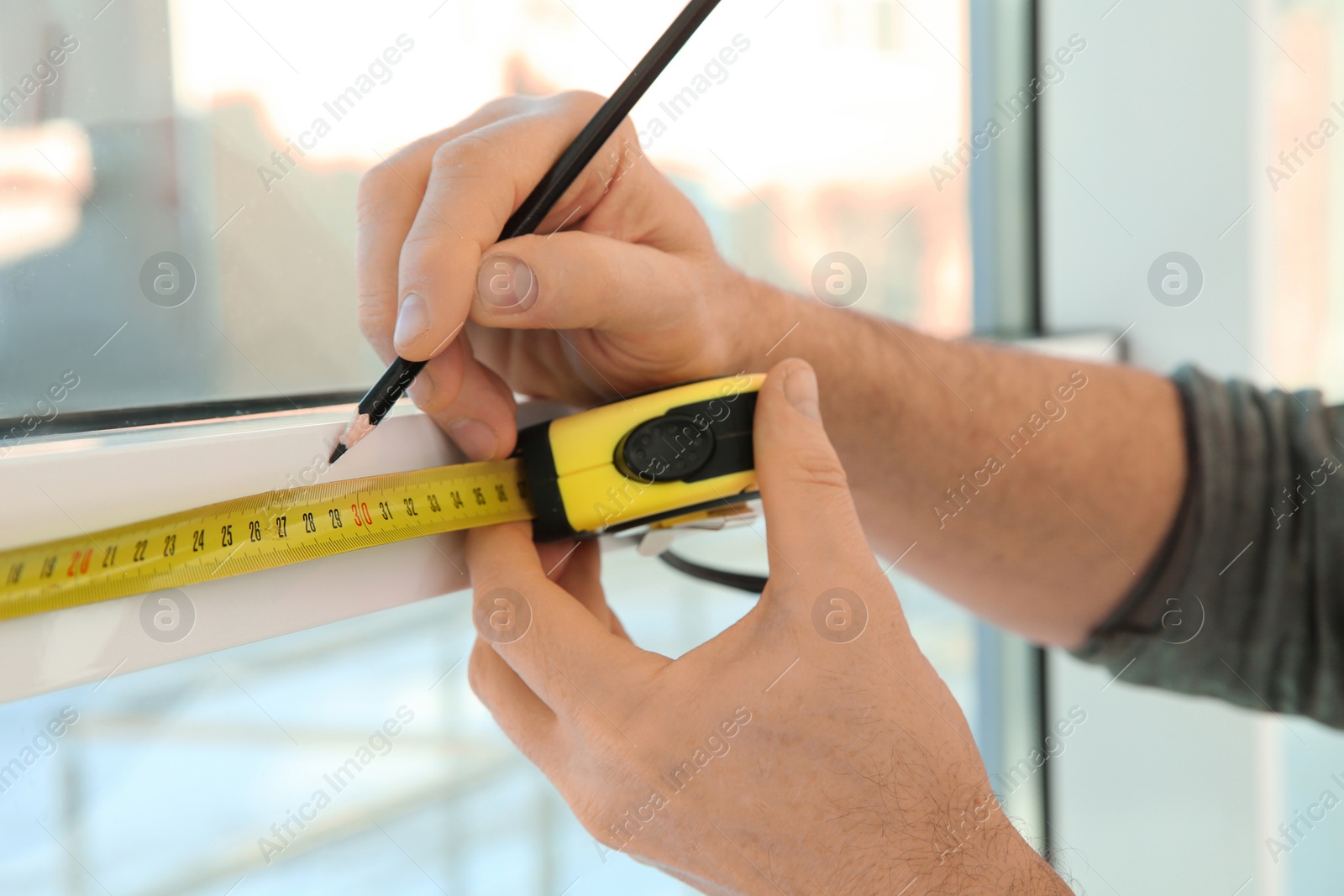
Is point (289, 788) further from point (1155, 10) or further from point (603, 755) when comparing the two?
point (1155, 10)

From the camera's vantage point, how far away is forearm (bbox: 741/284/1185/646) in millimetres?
804

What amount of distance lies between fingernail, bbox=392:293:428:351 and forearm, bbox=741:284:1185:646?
42cm

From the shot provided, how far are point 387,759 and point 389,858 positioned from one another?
3.4 inches

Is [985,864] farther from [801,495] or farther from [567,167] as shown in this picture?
[567,167]

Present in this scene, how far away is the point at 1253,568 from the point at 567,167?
0.82 m

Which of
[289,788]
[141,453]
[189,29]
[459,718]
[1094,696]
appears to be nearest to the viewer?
[141,453]

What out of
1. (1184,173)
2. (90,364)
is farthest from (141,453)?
(1184,173)

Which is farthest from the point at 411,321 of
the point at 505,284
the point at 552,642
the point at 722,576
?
the point at 722,576

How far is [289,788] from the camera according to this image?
0.64 m

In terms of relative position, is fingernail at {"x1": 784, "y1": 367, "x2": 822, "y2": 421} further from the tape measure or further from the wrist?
the wrist

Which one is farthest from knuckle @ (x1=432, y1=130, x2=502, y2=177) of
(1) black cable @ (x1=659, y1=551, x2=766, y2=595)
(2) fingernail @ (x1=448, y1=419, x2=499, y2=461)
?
(1) black cable @ (x1=659, y1=551, x2=766, y2=595)

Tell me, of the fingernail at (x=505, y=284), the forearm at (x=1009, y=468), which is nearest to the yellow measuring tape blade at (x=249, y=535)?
the fingernail at (x=505, y=284)

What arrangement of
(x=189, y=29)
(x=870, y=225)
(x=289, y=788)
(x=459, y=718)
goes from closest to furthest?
1. (x=189, y=29)
2. (x=289, y=788)
3. (x=459, y=718)
4. (x=870, y=225)

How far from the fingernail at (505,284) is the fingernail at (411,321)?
39 millimetres
